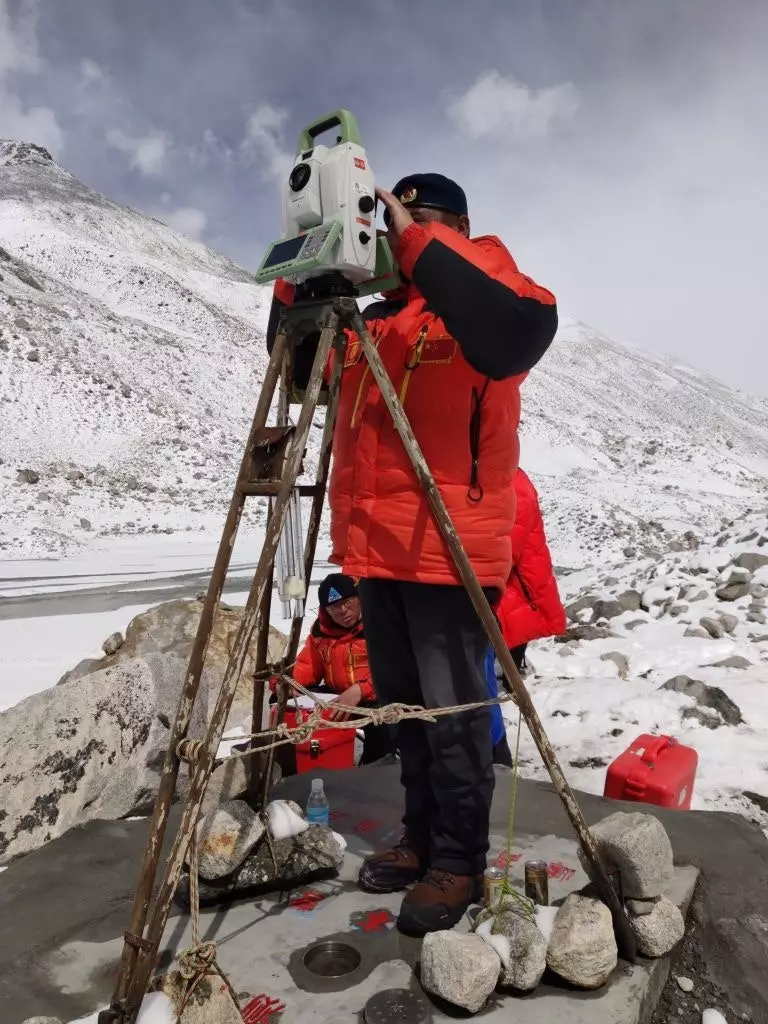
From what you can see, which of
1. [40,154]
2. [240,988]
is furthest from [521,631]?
[40,154]

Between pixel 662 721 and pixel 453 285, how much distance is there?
3.89 metres

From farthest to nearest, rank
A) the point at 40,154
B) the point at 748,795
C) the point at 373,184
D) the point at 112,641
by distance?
the point at 40,154, the point at 112,641, the point at 748,795, the point at 373,184

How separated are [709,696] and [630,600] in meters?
3.40

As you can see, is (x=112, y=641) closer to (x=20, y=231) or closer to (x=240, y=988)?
(x=240, y=988)

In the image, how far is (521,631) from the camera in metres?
4.20

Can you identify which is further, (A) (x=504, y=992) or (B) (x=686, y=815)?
(B) (x=686, y=815)

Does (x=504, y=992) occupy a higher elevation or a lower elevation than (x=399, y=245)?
lower

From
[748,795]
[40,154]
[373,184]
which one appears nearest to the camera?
[373,184]

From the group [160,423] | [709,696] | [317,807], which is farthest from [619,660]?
[160,423]

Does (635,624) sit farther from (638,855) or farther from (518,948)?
(518,948)

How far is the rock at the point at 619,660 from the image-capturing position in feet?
21.6

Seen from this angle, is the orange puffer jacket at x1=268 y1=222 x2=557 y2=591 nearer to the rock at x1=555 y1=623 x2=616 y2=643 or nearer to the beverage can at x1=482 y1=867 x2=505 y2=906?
the beverage can at x1=482 y1=867 x2=505 y2=906

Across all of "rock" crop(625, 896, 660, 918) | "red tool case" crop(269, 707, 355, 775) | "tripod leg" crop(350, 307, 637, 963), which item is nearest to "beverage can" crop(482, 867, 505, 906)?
"tripod leg" crop(350, 307, 637, 963)

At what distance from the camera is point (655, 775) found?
146 inches
